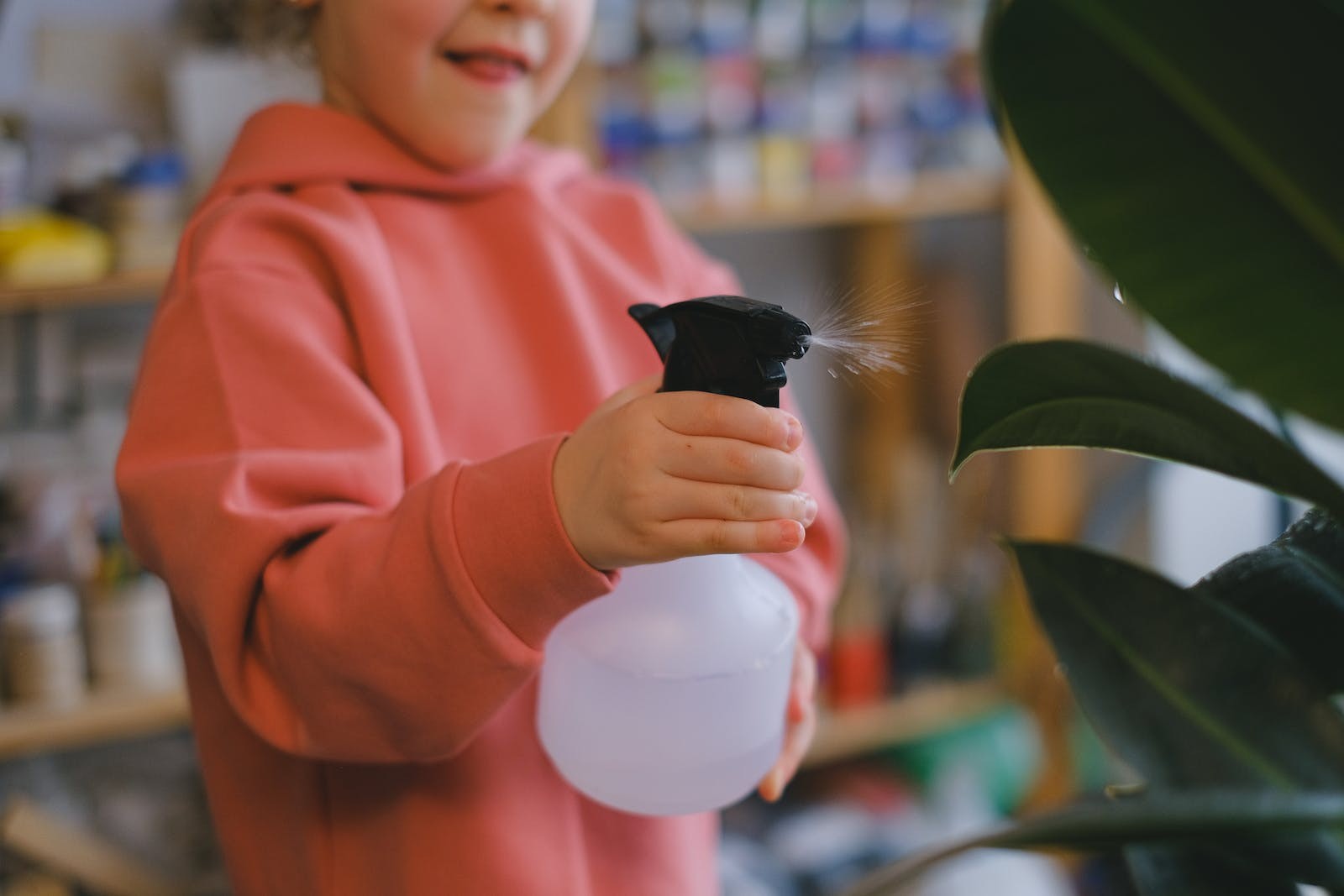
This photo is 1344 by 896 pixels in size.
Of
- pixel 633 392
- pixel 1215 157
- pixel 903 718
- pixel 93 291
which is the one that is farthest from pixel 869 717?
pixel 1215 157

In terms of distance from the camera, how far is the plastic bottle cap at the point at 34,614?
1116mm

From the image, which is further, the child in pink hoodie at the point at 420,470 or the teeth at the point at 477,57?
the teeth at the point at 477,57

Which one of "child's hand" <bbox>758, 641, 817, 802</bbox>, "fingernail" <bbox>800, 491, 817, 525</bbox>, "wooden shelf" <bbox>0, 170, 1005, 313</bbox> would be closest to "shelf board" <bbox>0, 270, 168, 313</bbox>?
"wooden shelf" <bbox>0, 170, 1005, 313</bbox>

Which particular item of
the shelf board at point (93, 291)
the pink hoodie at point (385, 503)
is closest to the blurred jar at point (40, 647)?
the shelf board at point (93, 291)

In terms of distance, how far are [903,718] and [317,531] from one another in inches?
46.5

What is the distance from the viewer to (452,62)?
25.2 inches

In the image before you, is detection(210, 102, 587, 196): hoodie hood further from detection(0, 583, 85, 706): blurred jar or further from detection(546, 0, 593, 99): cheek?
detection(0, 583, 85, 706): blurred jar

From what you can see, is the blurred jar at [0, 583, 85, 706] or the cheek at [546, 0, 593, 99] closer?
the cheek at [546, 0, 593, 99]

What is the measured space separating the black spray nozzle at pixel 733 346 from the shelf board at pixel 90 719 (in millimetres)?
872

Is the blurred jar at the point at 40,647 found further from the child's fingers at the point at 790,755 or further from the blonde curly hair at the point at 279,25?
the child's fingers at the point at 790,755

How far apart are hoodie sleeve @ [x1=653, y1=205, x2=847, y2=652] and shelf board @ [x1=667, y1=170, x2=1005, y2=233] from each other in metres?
0.54

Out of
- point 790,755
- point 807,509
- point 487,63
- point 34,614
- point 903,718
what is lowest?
point 903,718

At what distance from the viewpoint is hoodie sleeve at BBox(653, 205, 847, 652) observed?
736 mm

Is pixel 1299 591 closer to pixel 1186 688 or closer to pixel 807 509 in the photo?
pixel 1186 688
